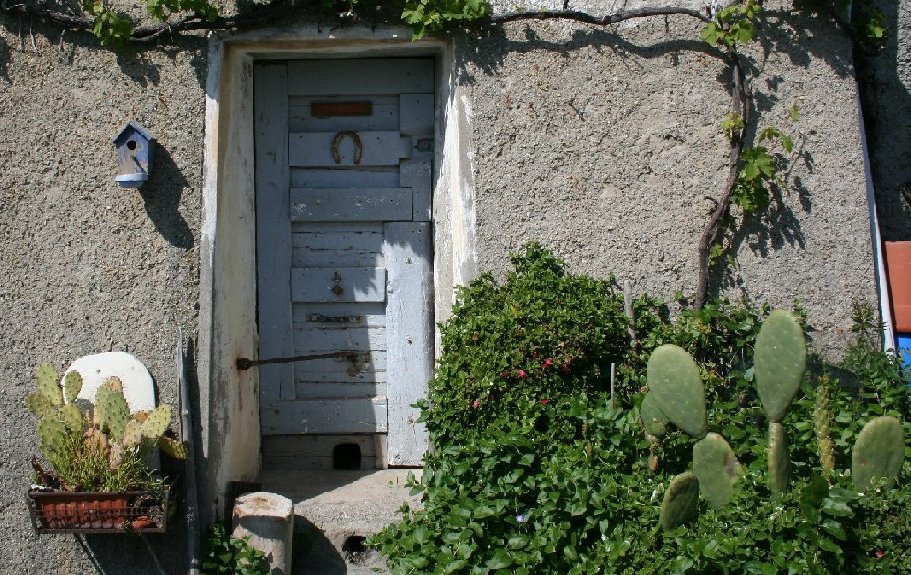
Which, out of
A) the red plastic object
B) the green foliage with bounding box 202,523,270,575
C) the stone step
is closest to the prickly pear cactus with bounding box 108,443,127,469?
the green foliage with bounding box 202,523,270,575

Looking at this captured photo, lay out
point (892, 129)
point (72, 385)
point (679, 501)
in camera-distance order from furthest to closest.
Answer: point (892, 129), point (72, 385), point (679, 501)

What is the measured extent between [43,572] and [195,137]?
215 centimetres

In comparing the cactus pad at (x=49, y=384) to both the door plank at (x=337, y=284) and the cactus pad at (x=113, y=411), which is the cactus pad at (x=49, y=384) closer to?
the cactus pad at (x=113, y=411)

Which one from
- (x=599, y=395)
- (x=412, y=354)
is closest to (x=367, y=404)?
(x=412, y=354)

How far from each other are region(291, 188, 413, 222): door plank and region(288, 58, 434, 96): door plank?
20.5 inches

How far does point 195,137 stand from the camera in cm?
474

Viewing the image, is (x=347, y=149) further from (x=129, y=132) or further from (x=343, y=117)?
(x=129, y=132)

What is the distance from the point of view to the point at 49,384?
173 inches

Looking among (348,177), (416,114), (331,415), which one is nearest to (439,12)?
(416,114)

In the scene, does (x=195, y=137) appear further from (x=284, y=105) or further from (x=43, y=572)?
(x=43, y=572)

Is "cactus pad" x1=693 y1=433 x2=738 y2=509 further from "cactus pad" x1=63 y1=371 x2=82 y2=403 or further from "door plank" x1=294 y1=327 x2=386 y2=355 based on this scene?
"cactus pad" x1=63 y1=371 x2=82 y2=403

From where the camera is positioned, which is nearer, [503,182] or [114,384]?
[114,384]

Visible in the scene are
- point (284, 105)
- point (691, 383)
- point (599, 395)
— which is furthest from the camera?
point (284, 105)

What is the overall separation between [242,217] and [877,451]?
3.10 meters
